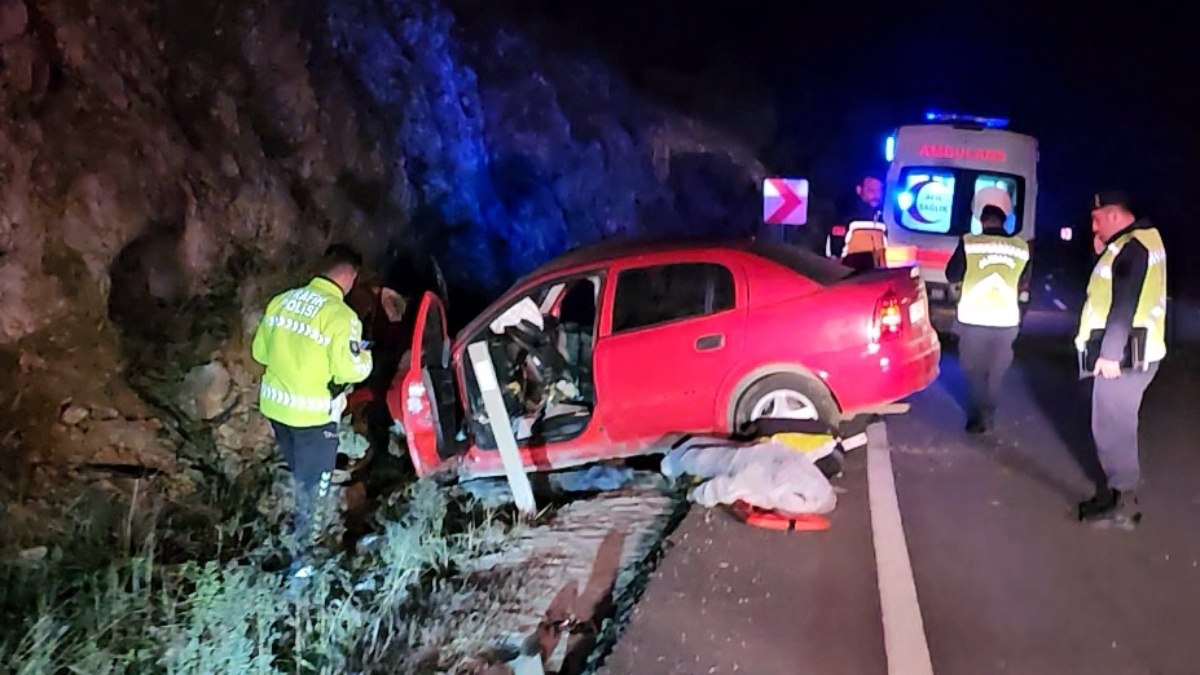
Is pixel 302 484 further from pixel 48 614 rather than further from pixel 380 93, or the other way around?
pixel 380 93

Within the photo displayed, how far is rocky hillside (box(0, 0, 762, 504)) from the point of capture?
28.9 ft

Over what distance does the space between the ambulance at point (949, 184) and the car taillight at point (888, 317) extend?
242 inches

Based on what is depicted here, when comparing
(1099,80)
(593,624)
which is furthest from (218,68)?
Answer: (1099,80)

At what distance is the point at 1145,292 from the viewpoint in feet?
22.5

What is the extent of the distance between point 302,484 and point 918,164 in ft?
32.0

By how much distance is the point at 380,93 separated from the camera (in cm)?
1497

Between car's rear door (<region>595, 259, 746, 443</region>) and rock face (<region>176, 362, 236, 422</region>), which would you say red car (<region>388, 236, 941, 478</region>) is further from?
rock face (<region>176, 362, 236, 422</region>)

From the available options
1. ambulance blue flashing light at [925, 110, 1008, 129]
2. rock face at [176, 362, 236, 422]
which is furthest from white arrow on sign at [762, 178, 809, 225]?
rock face at [176, 362, 236, 422]

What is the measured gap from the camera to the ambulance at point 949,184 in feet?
47.0

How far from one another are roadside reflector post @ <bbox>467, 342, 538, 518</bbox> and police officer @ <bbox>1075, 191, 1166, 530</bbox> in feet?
10.7

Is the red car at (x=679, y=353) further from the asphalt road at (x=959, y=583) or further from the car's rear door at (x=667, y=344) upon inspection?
the asphalt road at (x=959, y=583)

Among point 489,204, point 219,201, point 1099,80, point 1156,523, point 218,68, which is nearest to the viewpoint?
point 1156,523

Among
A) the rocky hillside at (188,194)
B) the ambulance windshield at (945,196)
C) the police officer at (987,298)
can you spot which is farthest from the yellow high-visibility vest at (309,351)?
the ambulance windshield at (945,196)

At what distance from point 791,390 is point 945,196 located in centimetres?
714
